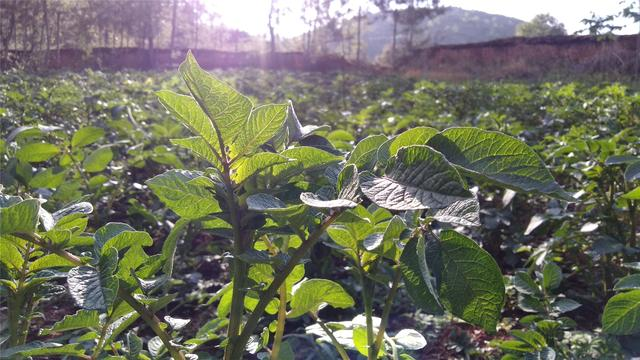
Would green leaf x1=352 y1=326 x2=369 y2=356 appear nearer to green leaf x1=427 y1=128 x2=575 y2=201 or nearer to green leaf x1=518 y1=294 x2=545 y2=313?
green leaf x1=427 y1=128 x2=575 y2=201

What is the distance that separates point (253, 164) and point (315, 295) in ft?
0.83

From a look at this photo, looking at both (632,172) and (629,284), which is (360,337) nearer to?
(629,284)

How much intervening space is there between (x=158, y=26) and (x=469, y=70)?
22506mm

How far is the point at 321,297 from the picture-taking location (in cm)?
78

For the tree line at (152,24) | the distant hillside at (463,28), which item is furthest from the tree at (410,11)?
the distant hillside at (463,28)

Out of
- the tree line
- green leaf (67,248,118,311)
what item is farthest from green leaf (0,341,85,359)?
the tree line

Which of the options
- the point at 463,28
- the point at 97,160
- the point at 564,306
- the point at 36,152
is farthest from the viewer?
the point at 463,28

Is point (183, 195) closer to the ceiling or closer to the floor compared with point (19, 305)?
closer to the ceiling

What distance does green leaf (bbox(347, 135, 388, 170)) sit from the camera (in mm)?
618

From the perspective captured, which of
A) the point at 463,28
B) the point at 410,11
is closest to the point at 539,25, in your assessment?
the point at 410,11

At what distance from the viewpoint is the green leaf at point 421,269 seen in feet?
1.78

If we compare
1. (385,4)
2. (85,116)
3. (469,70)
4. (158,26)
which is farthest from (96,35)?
(85,116)

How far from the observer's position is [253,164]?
61 cm

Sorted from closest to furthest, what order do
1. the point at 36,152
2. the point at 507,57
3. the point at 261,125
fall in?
the point at 261,125 < the point at 36,152 < the point at 507,57
